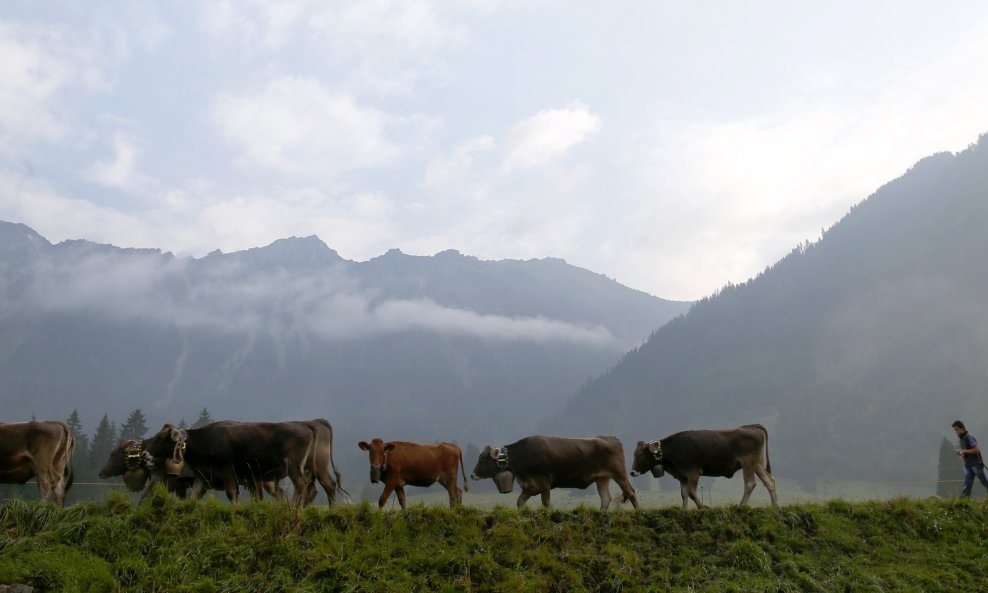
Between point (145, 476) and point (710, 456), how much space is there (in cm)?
1661

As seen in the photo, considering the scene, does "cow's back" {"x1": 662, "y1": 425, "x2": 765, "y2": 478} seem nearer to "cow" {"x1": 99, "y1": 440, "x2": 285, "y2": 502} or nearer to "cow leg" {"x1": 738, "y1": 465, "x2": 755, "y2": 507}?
"cow leg" {"x1": 738, "y1": 465, "x2": 755, "y2": 507}

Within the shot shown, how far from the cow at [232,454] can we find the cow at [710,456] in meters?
10.5

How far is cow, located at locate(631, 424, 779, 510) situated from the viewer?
21.5 m

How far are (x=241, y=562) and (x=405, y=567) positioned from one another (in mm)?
3268

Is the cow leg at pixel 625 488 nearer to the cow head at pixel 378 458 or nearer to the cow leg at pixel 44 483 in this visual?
the cow head at pixel 378 458

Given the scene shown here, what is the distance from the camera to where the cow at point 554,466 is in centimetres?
2100

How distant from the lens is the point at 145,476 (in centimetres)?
1958

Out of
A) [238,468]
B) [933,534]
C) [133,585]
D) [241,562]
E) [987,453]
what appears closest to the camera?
[133,585]

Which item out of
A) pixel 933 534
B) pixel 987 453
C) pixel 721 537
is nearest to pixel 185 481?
pixel 721 537

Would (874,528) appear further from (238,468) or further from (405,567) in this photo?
(238,468)

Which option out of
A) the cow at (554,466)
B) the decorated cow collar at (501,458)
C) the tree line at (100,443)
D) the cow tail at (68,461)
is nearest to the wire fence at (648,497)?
the cow at (554,466)

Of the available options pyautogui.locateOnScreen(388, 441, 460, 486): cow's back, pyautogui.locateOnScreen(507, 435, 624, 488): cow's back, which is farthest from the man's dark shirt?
pyautogui.locateOnScreen(388, 441, 460, 486): cow's back

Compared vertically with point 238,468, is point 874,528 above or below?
below

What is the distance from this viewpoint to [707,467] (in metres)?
21.9
